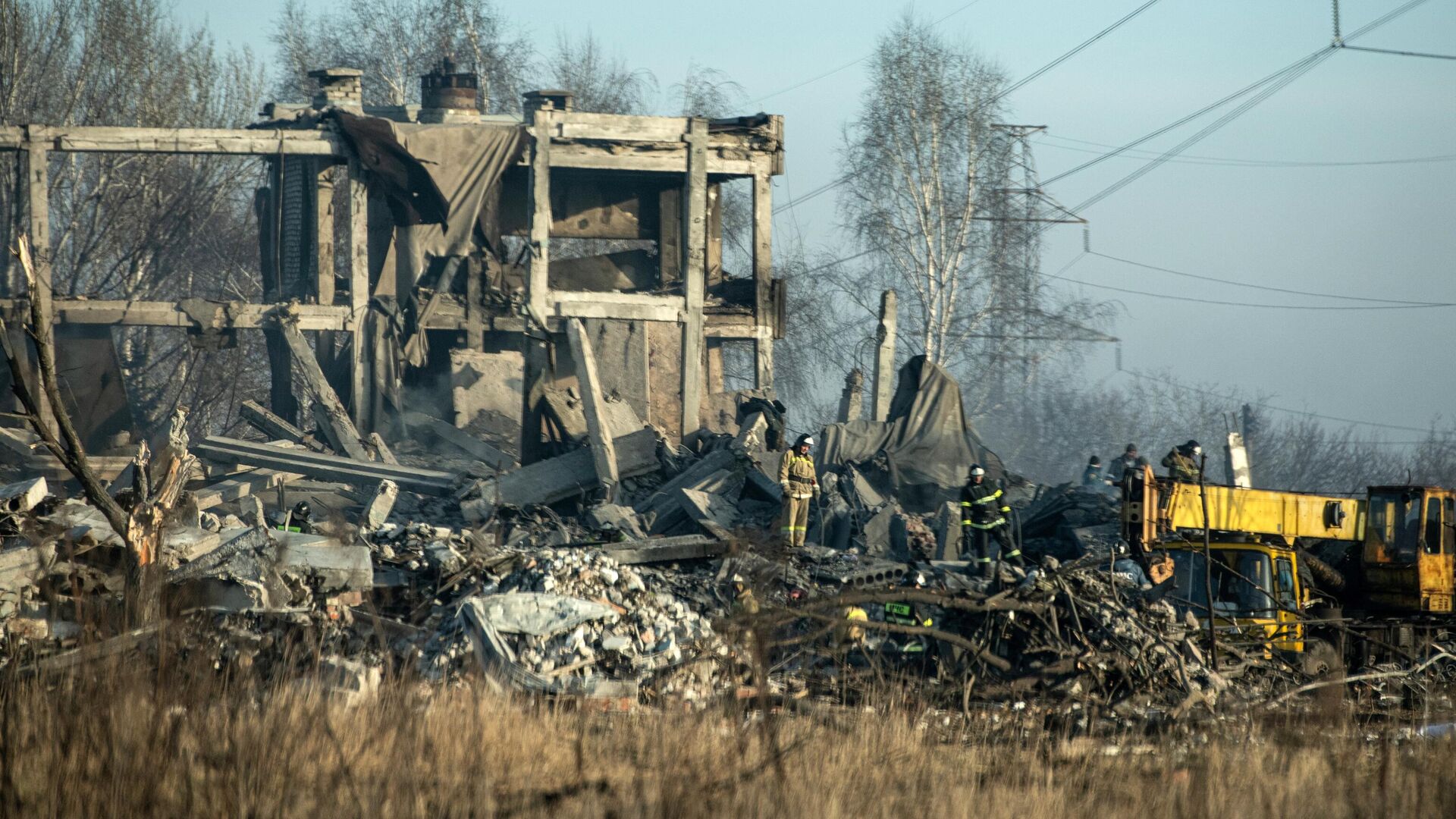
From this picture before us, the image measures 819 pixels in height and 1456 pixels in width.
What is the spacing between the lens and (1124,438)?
6706 centimetres

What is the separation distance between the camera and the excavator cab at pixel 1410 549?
39.3ft

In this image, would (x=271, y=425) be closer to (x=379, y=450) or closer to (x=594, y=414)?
(x=379, y=450)

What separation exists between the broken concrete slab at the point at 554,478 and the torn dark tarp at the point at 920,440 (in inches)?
90.3

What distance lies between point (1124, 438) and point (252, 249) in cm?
4433

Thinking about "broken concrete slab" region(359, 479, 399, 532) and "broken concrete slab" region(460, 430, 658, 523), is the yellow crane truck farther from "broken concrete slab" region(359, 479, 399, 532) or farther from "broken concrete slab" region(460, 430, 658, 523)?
"broken concrete slab" region(359, 479, 399, 532)

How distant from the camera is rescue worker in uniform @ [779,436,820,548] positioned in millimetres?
14164

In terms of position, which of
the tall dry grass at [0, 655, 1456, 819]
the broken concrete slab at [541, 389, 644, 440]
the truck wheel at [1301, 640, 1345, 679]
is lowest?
the truck wheel at [1301, 640, 1345, 679]

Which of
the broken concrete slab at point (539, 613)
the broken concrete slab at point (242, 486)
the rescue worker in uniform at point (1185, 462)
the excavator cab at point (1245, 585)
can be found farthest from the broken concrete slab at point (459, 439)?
the excavator cab at point (1245, 585)

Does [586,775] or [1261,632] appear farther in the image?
[1261,632]

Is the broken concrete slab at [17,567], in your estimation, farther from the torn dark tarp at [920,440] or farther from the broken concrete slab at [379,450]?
the torn dark tarp at [920,440]

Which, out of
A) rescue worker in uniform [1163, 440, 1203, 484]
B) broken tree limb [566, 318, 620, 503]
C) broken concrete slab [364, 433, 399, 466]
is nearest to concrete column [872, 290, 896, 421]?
broken tree limb [566, 318, 620, 503]

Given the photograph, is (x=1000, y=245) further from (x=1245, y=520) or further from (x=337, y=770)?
(x=337, y=770)

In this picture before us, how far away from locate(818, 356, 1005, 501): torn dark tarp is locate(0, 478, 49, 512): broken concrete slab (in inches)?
360

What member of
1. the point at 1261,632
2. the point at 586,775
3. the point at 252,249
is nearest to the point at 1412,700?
the point at 1261,632
